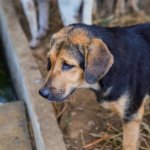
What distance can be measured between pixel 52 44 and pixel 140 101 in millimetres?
869

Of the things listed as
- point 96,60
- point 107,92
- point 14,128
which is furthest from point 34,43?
point 96,60

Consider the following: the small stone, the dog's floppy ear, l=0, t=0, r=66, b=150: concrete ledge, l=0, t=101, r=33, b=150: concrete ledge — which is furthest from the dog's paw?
the dog's floppy ear

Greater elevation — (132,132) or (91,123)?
(132,132)

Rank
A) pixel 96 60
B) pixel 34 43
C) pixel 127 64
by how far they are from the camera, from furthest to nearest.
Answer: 1. pixel 34 43
2. pixel 127 64
3. pixel 96 60

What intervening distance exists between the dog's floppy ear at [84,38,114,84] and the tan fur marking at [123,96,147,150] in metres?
0.61

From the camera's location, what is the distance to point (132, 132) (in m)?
3.80

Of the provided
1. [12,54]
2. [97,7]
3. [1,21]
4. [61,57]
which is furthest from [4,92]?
[61,57]

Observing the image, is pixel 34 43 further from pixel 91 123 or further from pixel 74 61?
pixel 74 61

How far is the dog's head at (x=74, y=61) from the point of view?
3.31m

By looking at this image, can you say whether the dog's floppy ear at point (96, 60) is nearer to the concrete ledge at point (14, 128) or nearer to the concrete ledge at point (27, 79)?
the concrete ledge at point (27, 79)

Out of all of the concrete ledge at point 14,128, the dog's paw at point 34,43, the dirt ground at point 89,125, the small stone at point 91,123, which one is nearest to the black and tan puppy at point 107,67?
the dirt ground at point 89,125

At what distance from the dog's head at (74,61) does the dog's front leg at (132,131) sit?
546 millimetres

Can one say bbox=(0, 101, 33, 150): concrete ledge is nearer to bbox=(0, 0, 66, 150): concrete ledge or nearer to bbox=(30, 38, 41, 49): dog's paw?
bbox=(0, 0, 66, 150): concrete ledge

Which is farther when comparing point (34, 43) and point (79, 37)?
point (34, 43)
